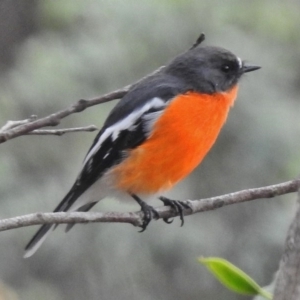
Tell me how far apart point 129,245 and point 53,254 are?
0.59 meters

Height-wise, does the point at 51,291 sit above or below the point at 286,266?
below

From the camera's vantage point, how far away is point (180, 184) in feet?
14.3

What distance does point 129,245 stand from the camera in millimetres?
4379

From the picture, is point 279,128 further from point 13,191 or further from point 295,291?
point 295,291

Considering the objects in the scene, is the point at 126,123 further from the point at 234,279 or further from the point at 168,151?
the point at 234,279

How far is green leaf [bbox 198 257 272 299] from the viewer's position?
1.39m

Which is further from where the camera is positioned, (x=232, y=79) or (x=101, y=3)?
(x=101, y=3)

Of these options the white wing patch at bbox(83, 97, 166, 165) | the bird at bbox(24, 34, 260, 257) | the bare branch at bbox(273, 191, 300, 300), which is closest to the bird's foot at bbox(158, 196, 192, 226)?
the bird at bbox(24, 34, 260, 257)

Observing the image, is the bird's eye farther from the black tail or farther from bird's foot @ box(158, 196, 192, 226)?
the black tail

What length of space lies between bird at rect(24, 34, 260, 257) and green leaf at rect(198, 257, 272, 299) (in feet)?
3.97

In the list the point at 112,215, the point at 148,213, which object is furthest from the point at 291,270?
the point at 148,213

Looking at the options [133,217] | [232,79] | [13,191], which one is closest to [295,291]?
[133,217]

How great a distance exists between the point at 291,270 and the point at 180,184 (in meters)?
3.16

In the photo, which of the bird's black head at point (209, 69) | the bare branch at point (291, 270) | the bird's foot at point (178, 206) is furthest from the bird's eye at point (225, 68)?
the bare branch at point (291, 270)
